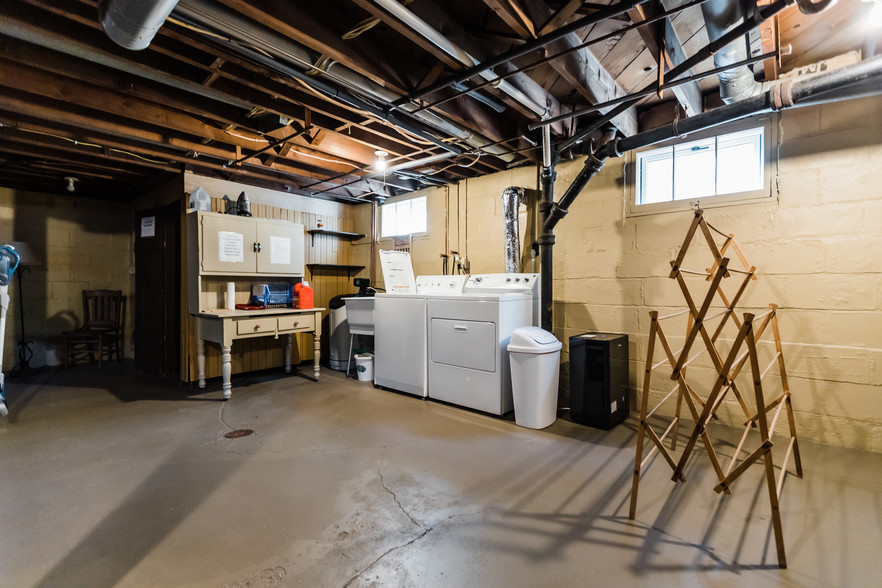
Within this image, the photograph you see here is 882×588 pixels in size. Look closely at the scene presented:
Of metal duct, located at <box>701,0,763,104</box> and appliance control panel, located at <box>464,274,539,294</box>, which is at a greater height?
metal duct, located at <box>701,0,763,104</box>

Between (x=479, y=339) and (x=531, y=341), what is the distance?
465 millimetres

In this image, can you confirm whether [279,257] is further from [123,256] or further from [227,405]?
[123,256]

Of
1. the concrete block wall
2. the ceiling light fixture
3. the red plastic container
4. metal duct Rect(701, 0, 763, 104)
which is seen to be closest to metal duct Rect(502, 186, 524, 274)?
the ceiling light fixture

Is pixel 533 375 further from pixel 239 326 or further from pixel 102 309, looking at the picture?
pixel 102 309

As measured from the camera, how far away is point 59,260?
4816 mm

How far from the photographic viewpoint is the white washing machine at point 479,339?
9.82 feet

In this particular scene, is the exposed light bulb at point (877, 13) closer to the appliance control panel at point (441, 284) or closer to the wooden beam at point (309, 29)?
the wooden beam at point (309, 29)

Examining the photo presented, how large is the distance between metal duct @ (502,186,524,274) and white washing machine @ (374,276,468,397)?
0.49 m

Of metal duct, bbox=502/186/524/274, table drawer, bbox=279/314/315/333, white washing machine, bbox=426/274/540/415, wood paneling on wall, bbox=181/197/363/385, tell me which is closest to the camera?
white washing machine, bbox=426/274/540/415

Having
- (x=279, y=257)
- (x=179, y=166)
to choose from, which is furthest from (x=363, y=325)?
(x=179, y=166)

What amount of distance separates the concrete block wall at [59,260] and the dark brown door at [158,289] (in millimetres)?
1105

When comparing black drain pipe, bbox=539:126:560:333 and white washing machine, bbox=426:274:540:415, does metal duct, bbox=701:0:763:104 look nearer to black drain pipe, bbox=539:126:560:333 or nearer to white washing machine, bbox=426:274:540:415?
black drain pipe, bbox=539:126:560:333

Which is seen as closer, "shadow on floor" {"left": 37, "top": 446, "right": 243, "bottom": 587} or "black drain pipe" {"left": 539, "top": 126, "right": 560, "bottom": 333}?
"shadow on floor" {"left": 37, "top": 446, "right": 243, "bottom": 587}

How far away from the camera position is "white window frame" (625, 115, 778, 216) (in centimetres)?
258
